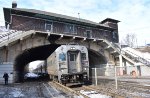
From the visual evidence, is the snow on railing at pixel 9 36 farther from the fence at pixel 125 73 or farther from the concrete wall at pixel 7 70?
the fence at pixel 125 73

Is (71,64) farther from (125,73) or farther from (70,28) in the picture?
(70,28)

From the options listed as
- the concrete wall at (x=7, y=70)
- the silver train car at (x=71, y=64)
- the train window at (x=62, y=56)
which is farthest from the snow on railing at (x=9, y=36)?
the train window at (x=62, y=56)

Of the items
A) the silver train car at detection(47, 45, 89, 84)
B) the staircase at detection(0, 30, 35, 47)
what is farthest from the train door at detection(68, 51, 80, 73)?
the staircase at detection(0, 30, 35, 47)

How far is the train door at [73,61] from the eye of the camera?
18.0 meters

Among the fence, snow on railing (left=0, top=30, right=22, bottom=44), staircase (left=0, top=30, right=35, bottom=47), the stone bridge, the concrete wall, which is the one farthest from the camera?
the stone bridge

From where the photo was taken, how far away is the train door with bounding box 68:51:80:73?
18.0m

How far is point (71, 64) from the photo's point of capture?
59.6ft

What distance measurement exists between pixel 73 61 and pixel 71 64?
39cm

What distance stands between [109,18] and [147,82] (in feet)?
89.2

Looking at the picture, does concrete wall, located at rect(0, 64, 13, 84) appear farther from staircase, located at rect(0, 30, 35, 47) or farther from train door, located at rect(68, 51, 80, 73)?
train door, located at rect(68, 51, 80, 73)

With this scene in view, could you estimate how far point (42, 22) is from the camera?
31062 millimetres

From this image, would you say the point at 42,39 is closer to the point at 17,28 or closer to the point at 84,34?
the point at 17,28

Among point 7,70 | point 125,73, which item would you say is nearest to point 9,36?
point 7,70

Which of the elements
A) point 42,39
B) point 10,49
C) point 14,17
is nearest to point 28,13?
point 14,17
